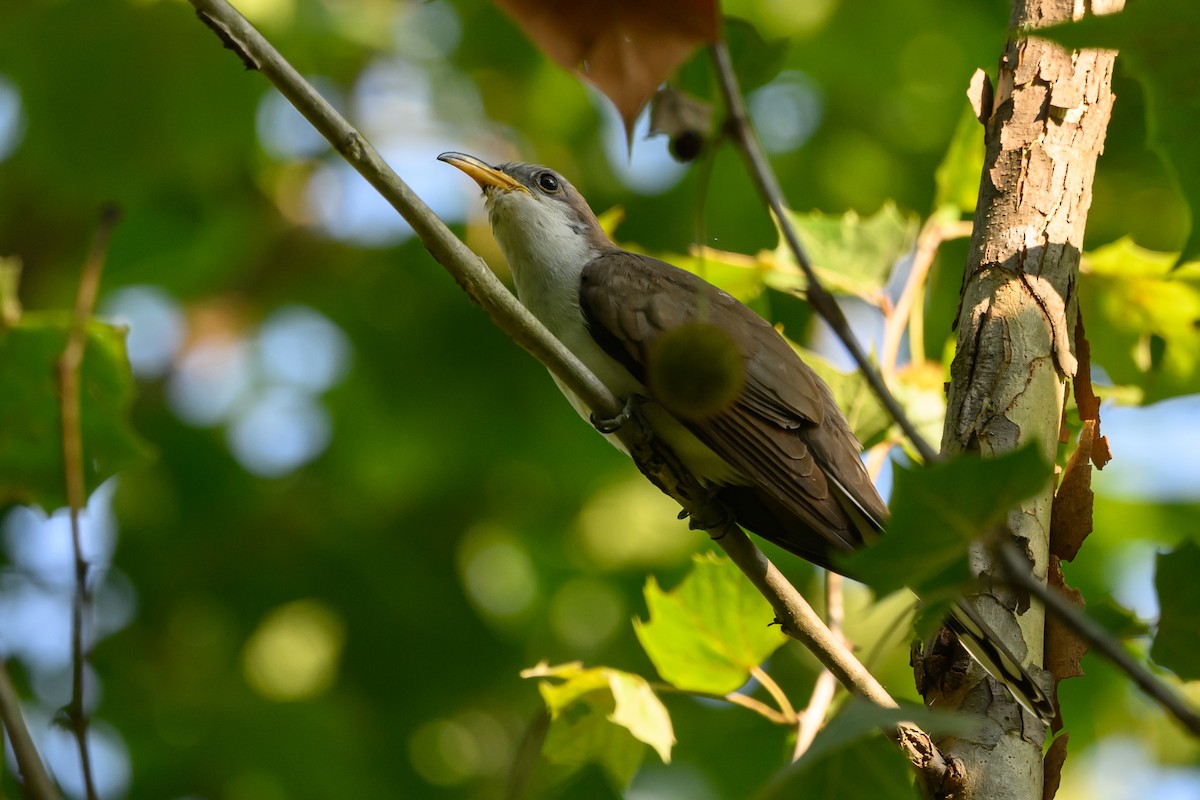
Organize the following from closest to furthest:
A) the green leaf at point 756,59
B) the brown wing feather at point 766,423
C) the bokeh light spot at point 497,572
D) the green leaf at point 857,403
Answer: the green leaf at point 756,59
the brown wing feather at point 766,423
the green leaf at point 857,403
the bokeh light spot at point 497,572

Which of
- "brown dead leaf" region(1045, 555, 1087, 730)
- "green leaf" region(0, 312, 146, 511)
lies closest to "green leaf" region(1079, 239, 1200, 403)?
"brown dead leaf" region(1045, 555, 1087, 730)

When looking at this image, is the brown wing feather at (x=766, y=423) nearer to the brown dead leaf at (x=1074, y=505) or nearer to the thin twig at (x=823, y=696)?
the thin twig at (x=823, y=696)

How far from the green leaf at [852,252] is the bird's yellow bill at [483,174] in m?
1.44

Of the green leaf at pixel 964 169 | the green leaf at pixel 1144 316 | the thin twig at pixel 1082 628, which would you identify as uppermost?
the green leaf at pixel 964 169

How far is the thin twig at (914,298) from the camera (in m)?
3.86

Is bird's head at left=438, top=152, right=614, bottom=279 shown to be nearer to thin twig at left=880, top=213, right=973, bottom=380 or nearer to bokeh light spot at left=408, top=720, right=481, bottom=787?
thin twig at left=880, top=213, right=973, bottom=380

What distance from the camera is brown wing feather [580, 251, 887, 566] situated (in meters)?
3.71

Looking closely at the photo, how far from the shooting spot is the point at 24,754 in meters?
1.65

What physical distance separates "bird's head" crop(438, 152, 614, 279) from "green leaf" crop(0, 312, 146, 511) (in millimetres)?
1606

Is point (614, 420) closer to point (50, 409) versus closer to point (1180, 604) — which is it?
point (1180, 604)

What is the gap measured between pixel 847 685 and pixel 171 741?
Result: 5.16m

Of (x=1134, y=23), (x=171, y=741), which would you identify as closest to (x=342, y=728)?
(x=171, y=741)

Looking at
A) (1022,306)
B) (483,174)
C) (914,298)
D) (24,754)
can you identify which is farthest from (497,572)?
(24,754)

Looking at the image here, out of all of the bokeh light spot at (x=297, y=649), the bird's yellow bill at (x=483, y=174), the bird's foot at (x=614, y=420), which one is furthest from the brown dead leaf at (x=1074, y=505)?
the bokeh light spot at (x=297, y=649)
